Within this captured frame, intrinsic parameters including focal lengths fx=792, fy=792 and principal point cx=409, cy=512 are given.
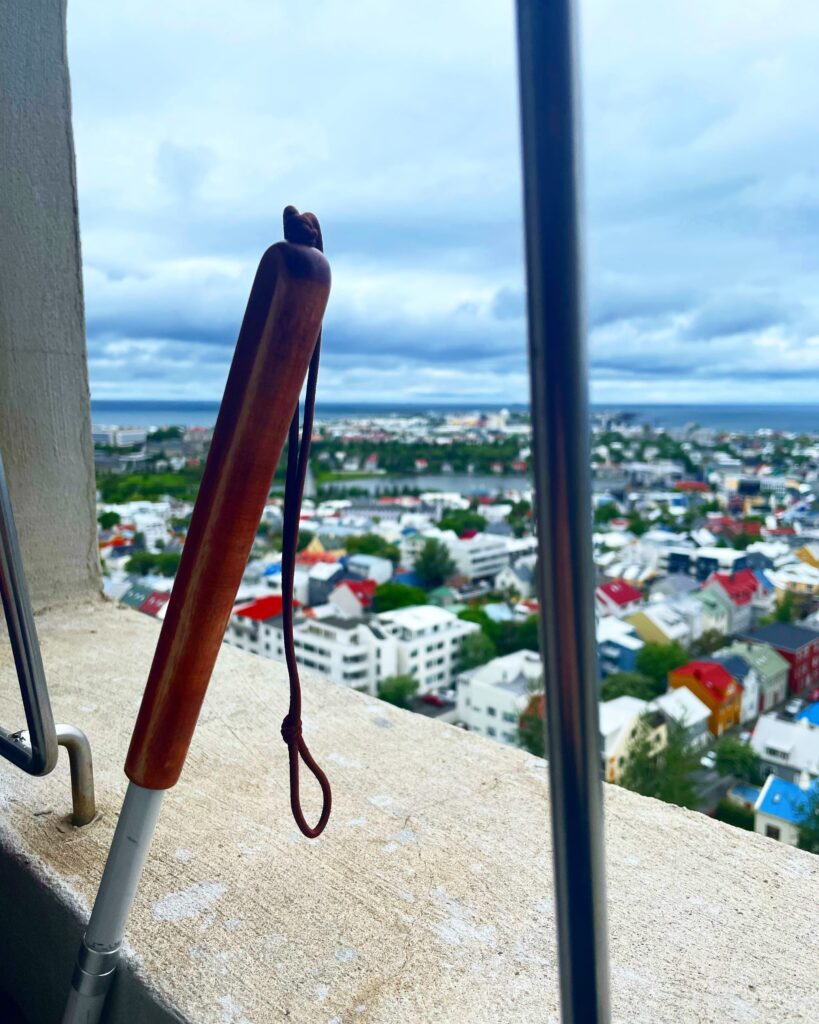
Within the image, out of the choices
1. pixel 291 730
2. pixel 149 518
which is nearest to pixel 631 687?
pixel 149 518

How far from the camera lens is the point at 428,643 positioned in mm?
4574

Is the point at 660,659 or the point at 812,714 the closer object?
the point at 812,714

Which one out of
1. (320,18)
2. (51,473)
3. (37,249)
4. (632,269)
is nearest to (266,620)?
(51,473)

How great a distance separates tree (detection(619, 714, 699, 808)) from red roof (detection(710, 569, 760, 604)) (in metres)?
2.24

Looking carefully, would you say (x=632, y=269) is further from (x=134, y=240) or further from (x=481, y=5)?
(x=134, y=240)

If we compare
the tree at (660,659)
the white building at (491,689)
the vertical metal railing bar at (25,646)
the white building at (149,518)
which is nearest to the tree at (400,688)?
the white building at (491,689)

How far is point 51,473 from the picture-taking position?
1.47m

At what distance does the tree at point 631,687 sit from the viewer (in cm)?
320

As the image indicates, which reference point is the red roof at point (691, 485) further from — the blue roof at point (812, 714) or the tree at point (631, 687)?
the blue roof at point (812, 714)

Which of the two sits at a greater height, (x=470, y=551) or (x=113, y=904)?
(x=113, y=904)

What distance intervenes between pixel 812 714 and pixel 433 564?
3302 millimetres

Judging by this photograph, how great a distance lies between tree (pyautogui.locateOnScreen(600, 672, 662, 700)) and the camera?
3.20 meters

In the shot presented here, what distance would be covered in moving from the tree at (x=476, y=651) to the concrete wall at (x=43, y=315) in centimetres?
323

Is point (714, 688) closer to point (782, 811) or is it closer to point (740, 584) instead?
point (740, 584)
